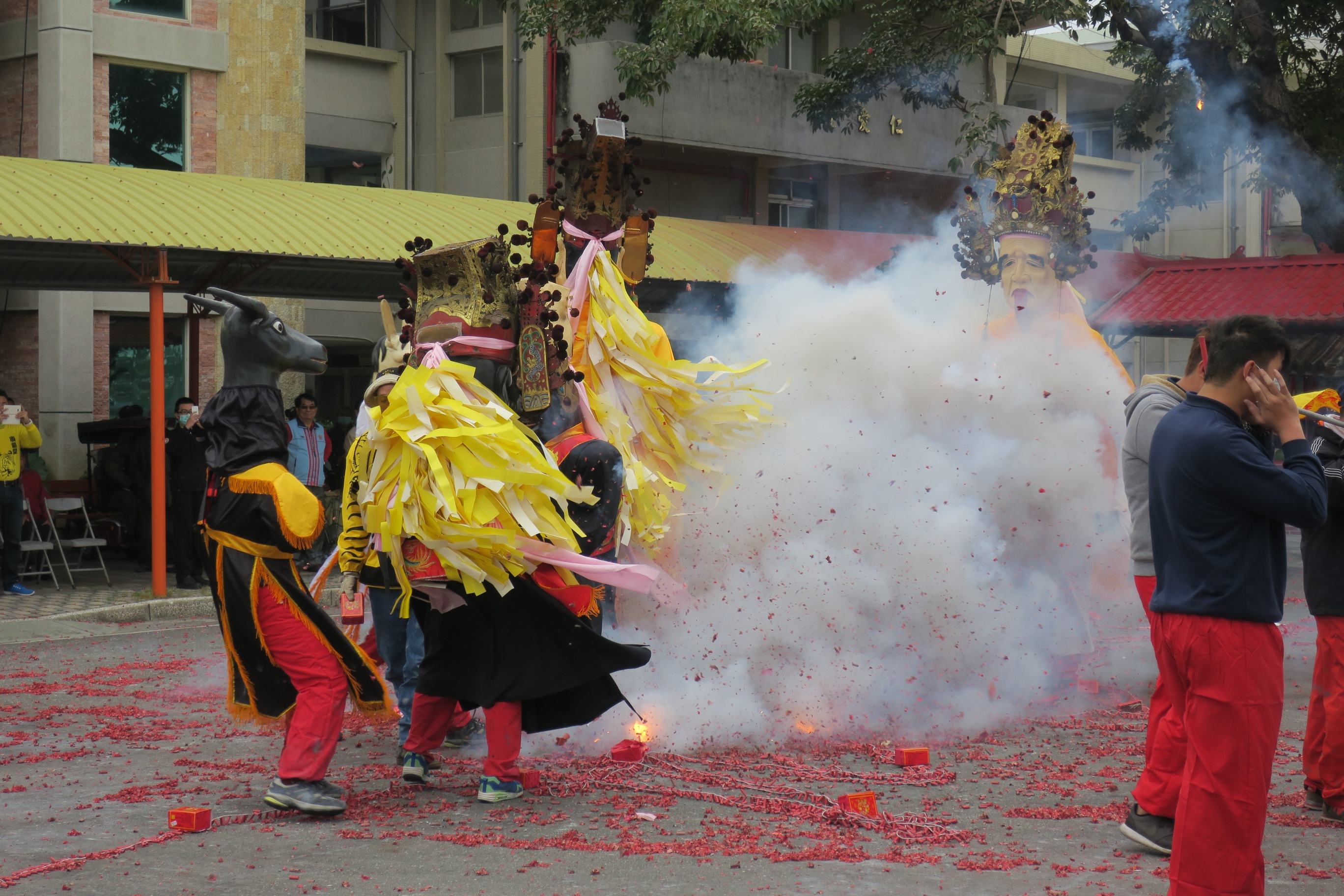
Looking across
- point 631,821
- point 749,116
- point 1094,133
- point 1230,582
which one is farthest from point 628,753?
point 1094,133

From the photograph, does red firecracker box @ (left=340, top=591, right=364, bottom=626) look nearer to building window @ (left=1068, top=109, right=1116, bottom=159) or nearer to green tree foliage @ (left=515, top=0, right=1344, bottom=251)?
green tree foliage @ (left=515, top=0, right=1344, bottom=251)

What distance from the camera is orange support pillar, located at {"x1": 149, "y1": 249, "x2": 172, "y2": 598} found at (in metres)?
11.6

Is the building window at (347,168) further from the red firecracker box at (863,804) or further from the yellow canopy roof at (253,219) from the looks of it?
the red firecracker box at (863,804)

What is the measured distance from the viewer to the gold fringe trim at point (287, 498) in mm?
5273

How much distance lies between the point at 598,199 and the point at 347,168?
16.9 metres

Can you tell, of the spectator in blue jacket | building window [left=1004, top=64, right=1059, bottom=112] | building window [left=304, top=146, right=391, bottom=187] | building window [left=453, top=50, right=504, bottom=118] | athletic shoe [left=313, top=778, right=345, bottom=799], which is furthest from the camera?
building window [left=1004, top=64, right=1059, bottom=112]

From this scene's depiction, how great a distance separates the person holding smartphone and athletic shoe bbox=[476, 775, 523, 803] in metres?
8.18


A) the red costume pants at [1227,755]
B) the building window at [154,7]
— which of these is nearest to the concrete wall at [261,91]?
the building window at [154,7]

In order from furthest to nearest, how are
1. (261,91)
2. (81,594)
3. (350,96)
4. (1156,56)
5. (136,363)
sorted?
(350,96) → (261,91) → (136,363) → (1156,56) → (81,594)

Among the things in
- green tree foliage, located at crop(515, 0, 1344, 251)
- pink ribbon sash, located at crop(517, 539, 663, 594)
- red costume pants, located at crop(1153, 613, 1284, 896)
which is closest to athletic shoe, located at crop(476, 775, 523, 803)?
pink ribbon sash, located at crop(517, 539, 663, 594)

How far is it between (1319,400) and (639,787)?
3451 millimetres

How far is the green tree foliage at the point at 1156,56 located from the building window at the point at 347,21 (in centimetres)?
403

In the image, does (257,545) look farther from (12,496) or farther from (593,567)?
(12,496)

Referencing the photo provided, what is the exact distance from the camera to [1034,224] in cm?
746
